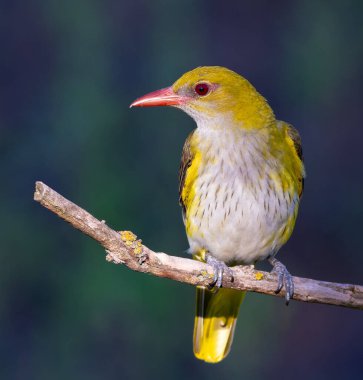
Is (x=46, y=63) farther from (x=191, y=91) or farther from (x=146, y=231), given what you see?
(x=191, y=91)

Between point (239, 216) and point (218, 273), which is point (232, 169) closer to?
point (239, 216)

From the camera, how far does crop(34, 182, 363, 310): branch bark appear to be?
8.49ft

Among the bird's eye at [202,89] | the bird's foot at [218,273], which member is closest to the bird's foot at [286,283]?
the bird's foot at [218,273]

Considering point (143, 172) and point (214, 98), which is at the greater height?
point (143, 172)

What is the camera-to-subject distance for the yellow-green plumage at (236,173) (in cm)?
326

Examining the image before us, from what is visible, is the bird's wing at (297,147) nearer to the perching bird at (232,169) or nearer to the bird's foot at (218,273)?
the perching bird at (232,169)

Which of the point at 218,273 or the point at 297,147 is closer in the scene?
the point at 218,273

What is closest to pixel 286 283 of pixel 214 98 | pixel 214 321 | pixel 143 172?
pixel 214 321

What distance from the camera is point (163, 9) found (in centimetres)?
591

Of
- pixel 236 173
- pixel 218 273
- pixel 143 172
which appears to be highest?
pixel 143 172

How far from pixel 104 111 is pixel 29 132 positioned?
0.50m

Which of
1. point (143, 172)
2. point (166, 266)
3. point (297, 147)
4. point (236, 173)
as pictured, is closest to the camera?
point (166, 266)

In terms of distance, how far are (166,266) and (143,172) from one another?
8.23 ft

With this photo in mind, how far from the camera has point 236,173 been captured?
326 cm
